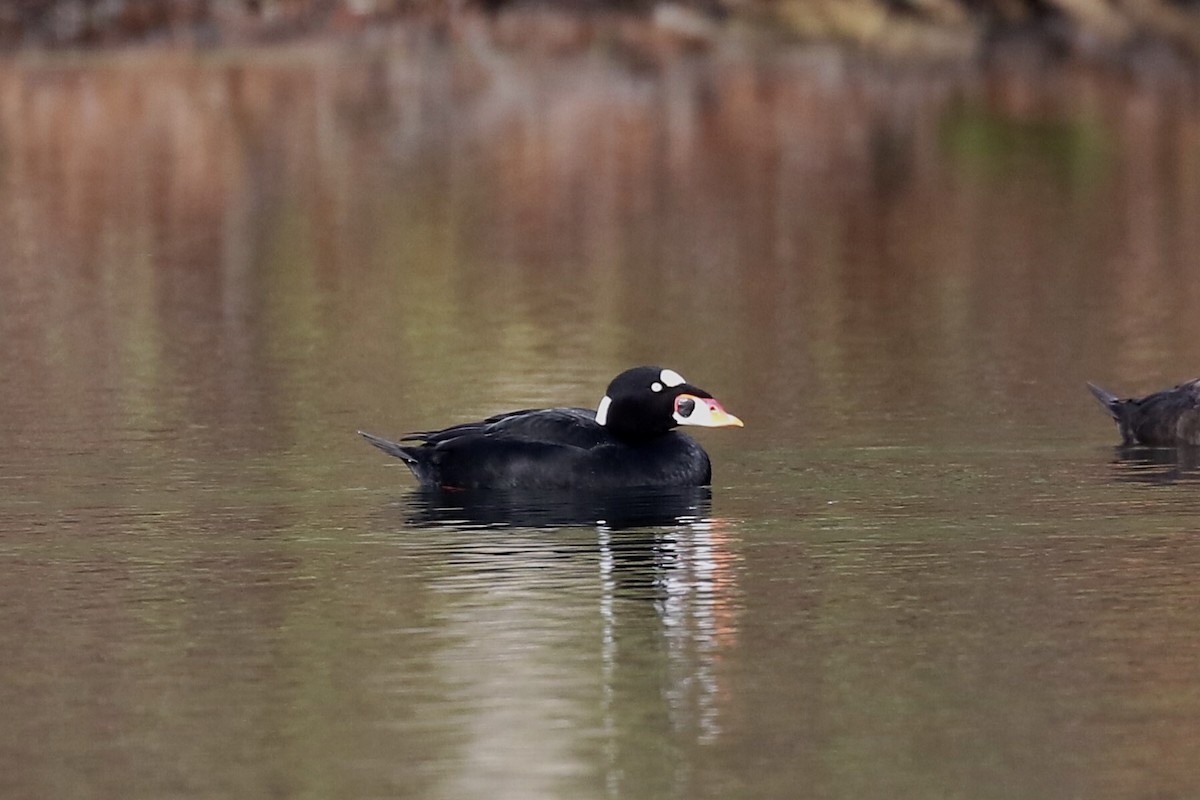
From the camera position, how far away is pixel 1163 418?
13.9 meters

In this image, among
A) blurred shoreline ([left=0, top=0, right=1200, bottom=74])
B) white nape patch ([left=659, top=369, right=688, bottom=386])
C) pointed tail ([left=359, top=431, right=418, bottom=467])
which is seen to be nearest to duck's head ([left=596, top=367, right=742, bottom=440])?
white nape patch ([left=659, top=369, right=688, bottom=386])

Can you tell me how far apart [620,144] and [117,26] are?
1379 centimetres

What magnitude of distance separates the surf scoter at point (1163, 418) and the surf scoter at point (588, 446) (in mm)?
2128

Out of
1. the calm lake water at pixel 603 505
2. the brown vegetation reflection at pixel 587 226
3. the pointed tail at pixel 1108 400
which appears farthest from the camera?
the brown vegetation reflection at pixel 587 226

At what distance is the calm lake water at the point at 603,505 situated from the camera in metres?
8.35

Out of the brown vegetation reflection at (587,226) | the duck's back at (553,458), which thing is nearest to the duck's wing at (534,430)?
the duck's back at (553,458)

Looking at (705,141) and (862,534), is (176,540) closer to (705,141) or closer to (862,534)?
(862,534)

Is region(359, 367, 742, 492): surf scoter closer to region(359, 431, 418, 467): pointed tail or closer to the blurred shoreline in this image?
region(359, 431, 418, 467): pointed tail

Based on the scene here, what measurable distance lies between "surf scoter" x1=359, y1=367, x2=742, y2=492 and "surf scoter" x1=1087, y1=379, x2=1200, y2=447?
213 centimetres

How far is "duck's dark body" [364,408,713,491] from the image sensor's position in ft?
41.5

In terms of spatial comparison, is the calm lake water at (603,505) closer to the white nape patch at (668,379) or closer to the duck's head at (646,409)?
the duck's head at (646,409)

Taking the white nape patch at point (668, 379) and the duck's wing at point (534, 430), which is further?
the white nape patch at point (668, 379)

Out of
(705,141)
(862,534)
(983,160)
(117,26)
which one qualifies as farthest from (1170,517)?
(117,26)

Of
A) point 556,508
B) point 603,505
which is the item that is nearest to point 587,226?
point 603,505
